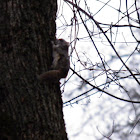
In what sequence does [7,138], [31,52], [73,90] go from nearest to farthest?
[7,138], [31,52], [73,90]

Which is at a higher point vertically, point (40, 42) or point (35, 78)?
point (40, 42)

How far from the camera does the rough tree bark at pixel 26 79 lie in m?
2.40

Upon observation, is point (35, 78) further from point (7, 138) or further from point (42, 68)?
point (7, 138)

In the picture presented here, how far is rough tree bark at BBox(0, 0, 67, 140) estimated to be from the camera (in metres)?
2.40

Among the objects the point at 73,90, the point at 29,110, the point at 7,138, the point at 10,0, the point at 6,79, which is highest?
the point at 73,90

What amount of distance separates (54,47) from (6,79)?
478 mm

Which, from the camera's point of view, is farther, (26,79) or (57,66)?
(57,66)

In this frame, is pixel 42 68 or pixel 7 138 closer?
pixel 7 138

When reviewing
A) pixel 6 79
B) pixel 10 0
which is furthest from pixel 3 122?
pixel 10 0

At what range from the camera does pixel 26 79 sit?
2.48 m

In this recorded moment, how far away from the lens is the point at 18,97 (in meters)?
2.44

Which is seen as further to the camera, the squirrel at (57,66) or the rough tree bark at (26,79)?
the squirrel at (57,66)

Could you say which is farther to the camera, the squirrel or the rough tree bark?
the squirrel

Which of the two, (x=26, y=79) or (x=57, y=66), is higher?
(x=57, y=66)
